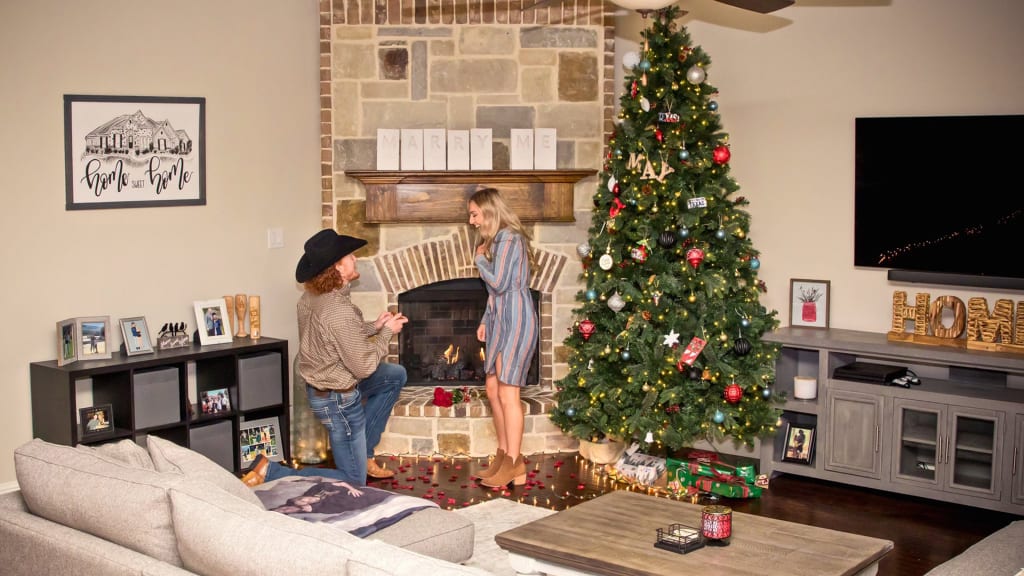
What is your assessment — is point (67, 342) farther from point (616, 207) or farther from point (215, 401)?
point (616, 207)

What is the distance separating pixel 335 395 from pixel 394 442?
1289 mm

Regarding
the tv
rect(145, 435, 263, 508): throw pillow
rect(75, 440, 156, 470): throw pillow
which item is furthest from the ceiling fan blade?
rect(75, 440, 156, 470): throw pillow

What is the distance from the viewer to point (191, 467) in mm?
3061

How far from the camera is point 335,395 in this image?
199 inches

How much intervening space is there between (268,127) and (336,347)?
185 cm

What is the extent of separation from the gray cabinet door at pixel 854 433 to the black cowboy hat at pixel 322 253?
9.07 feet

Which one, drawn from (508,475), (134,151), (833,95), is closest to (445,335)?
(508,475)

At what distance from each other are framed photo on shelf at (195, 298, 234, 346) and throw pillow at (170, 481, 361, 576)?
3.21 metres

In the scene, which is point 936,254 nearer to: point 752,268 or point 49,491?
point 752,268

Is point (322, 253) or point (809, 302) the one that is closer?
point (322, 253)

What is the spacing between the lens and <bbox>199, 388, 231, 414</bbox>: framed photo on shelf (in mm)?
5669

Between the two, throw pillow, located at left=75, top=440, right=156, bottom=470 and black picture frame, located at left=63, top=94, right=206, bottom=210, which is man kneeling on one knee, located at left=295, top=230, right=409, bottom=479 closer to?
black picture frame, located at left=63, top=94, right=206, bottom=210

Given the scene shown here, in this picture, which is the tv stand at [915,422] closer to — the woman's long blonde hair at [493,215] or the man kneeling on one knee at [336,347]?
the woman's long blonde hair at [493,215]

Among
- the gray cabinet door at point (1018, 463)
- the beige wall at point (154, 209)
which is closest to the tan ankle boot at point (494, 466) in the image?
the beige wall at point (154, 209)
